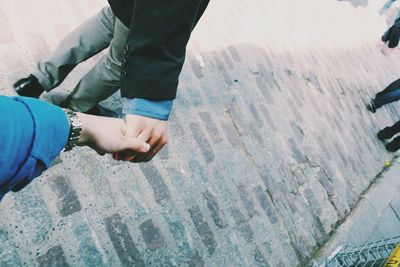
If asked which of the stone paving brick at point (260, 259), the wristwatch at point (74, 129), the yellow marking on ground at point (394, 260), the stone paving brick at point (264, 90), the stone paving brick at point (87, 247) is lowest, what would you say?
the stone paving brick at point (260, 259)

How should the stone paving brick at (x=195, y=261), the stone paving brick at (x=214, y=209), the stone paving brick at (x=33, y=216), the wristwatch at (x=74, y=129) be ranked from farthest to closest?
the stone paving brick at (x=214, y=209) < the stone paving brick at (x=195, y=261) < the stone paving brick at (x=33, y=216) < the wristwatch at (x=74, y=129)

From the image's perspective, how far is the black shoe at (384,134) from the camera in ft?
16.1

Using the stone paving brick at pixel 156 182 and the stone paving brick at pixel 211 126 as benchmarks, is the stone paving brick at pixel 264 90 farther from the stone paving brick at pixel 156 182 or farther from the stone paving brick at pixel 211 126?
the stone paving brick at pixel 156 182

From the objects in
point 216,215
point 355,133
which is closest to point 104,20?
point 216,215

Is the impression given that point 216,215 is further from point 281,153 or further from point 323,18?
point 323,18

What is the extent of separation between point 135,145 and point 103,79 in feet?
3.05

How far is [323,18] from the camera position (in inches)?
244

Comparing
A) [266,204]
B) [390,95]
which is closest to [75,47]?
[266,204]

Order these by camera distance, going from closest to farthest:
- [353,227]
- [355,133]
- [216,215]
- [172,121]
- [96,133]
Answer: [96,133]
[216,215]
[172,121]
[353,227]
[355,133]

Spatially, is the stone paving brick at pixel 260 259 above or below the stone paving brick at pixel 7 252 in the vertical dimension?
below

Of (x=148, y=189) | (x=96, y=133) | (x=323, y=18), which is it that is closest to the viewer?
(x=96, y=133)

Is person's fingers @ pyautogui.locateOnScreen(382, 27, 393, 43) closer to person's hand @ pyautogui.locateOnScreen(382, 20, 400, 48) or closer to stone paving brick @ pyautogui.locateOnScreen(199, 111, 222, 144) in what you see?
person's hand @ pyautogui.locateOnScreen(382, 20, 400, 48)

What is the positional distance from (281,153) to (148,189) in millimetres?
1559

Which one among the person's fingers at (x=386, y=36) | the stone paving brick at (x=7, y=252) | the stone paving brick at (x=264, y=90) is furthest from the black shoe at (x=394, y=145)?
the stone paving brick at (x=7, y=252)
